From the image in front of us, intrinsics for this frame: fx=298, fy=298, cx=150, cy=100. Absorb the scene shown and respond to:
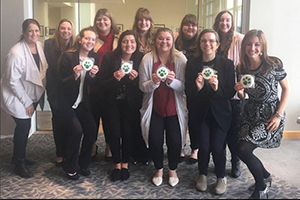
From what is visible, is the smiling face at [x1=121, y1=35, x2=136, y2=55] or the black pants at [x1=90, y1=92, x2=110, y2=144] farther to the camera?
the black pants at [x1=90, y1=92, x2=110, y2=144]

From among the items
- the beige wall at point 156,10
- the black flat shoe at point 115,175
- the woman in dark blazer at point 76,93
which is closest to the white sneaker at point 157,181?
the black flat shoe at point 115,175

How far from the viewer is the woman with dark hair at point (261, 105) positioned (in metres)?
2.46

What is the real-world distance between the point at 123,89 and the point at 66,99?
0.55 metres

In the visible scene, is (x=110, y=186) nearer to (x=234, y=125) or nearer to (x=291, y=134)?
(x=234, y=125)

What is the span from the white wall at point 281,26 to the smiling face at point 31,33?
283cm

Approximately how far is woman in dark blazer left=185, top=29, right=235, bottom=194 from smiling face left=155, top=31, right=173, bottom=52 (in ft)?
0.83

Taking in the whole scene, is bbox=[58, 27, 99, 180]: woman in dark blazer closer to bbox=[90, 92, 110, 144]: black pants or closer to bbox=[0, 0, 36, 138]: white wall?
bbox=[90, 92, 110, 144]: black pants

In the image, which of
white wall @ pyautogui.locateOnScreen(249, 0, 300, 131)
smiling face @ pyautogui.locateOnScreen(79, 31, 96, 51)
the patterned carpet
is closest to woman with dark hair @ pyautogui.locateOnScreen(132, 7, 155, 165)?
the patterned carpet

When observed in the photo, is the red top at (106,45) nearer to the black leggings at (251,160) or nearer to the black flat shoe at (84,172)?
the black flat shoe at (84,172)

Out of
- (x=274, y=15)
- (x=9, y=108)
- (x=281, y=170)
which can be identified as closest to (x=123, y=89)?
(x=9, y=108)

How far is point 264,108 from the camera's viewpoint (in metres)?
2.49

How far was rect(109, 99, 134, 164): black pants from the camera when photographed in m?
2.89

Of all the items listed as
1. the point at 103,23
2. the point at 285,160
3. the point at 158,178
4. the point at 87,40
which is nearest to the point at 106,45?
the point at 103,23

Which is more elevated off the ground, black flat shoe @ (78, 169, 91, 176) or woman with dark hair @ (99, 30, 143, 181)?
woman with dark hair @ (99, 30, 143, 181)
